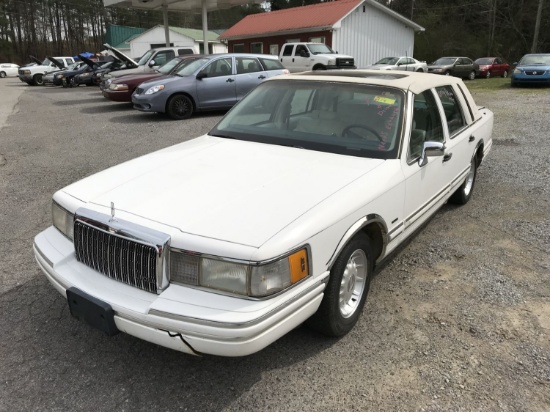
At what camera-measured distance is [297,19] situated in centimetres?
3122

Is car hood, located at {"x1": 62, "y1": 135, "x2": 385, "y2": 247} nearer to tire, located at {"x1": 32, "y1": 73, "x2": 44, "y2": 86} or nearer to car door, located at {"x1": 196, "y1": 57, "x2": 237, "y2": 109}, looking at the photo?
car door, located at {"x1": 196, "y1": 57, "x2": 237, "y2": 109}

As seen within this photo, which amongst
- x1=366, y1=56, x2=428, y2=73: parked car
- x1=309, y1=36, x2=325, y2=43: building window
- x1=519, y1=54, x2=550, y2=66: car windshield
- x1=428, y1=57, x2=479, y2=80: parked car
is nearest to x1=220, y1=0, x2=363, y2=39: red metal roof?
x1=309, y1=36, x2=325, y2=43: building window

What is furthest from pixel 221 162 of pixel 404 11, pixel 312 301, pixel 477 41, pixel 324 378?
pixel 404 11

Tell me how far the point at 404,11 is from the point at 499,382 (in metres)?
57.9

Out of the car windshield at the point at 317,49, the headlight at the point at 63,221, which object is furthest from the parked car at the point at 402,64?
the headlight at the point at 63,221

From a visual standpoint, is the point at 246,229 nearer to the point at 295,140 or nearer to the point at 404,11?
the point at 295,140

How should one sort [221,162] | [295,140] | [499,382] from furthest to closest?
[295,140] < [221,162] < [499,382]

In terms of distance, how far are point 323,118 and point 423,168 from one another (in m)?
0.89

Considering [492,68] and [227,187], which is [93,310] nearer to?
[227,187]

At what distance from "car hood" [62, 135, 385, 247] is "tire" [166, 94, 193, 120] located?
821cm

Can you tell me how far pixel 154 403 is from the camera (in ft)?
7.87

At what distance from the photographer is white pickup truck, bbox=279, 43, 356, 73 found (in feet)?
74.2

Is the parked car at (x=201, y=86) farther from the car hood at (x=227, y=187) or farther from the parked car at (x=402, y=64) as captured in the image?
the parked car at (x=402, y=64)

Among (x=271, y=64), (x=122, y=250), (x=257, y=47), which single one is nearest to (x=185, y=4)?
(x=257, y=47)
